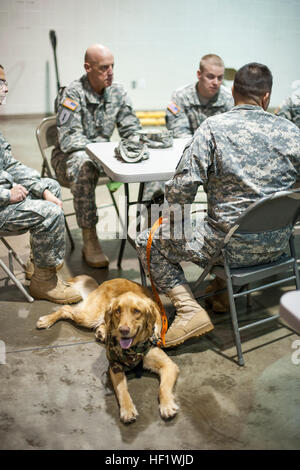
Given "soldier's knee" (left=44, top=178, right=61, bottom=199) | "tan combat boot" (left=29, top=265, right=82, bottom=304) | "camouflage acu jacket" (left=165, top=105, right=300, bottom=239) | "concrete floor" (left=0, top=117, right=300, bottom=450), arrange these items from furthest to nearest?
1. "soldier's knee" (left=44, top=178, right=61, bottom=199)
2. "tan combat boot" (left=29, top=265, right=82, bottom=304)
3. "camouflage acu jacket" (left=165, top=105, right=300, bottom=239)
4. "concrete floor" (left=0, top=117, right=300, bottom=450)

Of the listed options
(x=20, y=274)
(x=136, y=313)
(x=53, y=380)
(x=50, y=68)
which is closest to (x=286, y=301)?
(x=136, y=313)

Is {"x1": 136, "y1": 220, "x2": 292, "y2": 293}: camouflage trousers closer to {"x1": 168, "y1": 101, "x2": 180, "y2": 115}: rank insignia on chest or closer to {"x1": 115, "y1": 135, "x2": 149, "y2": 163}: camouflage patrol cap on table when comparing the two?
{"x1": 115, "y1": 135, "x2": 149, "y2": 163}: camouflage patrol cap on table

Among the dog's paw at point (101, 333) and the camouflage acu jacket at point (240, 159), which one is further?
the dog's paw at point (101, 333)

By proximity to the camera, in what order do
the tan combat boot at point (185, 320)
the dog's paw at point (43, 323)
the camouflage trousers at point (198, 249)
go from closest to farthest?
the camouflage trousers at point (198, 249)
the tan combat boot at point (185, 320)
the dog's paw at point (43, 323)

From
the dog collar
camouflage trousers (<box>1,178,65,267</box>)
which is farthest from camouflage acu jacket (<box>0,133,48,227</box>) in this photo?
the dog collar

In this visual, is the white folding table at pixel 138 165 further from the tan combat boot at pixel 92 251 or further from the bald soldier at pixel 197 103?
the bald soldier at pixel 197 103

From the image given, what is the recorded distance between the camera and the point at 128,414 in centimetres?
222

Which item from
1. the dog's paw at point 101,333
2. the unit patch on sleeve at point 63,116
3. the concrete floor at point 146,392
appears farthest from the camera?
the unit patch on sleeve at point 63,116

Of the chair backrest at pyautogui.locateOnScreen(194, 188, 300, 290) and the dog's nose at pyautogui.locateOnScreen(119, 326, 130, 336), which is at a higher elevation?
the chair backrest at pyautogui.locateOnScreen(194, 188, 300, 290)

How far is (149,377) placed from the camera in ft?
8.38

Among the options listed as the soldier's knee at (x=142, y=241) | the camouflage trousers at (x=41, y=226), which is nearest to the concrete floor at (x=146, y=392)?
the camouflage trousers at (x=41, y=226)

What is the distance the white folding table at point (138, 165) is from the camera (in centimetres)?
287

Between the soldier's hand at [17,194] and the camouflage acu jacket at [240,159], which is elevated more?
the camouflage acu jacket at [240,159]

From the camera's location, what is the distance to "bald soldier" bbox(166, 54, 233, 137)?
13.9ft
